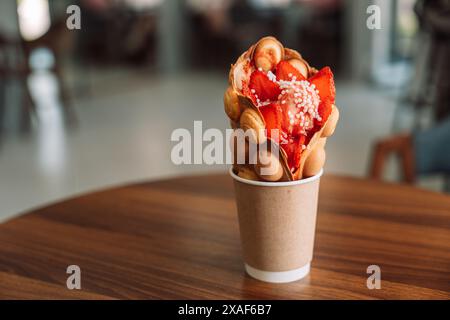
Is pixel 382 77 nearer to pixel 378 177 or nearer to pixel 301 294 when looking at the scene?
pixel 378 177

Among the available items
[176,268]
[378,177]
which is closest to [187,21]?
[378,177]

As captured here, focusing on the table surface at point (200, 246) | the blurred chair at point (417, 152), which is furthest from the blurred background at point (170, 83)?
the table surface at point (200, 246)

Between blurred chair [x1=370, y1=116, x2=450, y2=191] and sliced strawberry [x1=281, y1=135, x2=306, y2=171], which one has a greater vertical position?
sliced strawberry [x1=281, y1=135, x2=306, y2=171]

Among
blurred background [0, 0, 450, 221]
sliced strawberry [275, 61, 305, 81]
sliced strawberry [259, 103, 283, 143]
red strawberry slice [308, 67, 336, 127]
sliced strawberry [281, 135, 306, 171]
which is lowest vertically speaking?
blurred background [0, 0, 450, 221]

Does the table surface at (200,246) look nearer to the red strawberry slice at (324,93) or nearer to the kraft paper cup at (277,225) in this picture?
the kraft paper cup at (277,225)

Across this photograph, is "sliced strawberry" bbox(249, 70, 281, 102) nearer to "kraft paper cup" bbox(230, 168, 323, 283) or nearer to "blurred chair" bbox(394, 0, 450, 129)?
"kraft paper cup" bbox(230, 168, 323, 283)

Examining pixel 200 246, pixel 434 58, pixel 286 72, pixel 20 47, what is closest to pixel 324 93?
pixel 286 72

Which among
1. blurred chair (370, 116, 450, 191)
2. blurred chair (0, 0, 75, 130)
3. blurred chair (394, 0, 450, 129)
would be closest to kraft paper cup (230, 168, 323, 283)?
blurred chair (370, 116, 450, 191)

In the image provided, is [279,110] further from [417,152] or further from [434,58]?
[434,58]
